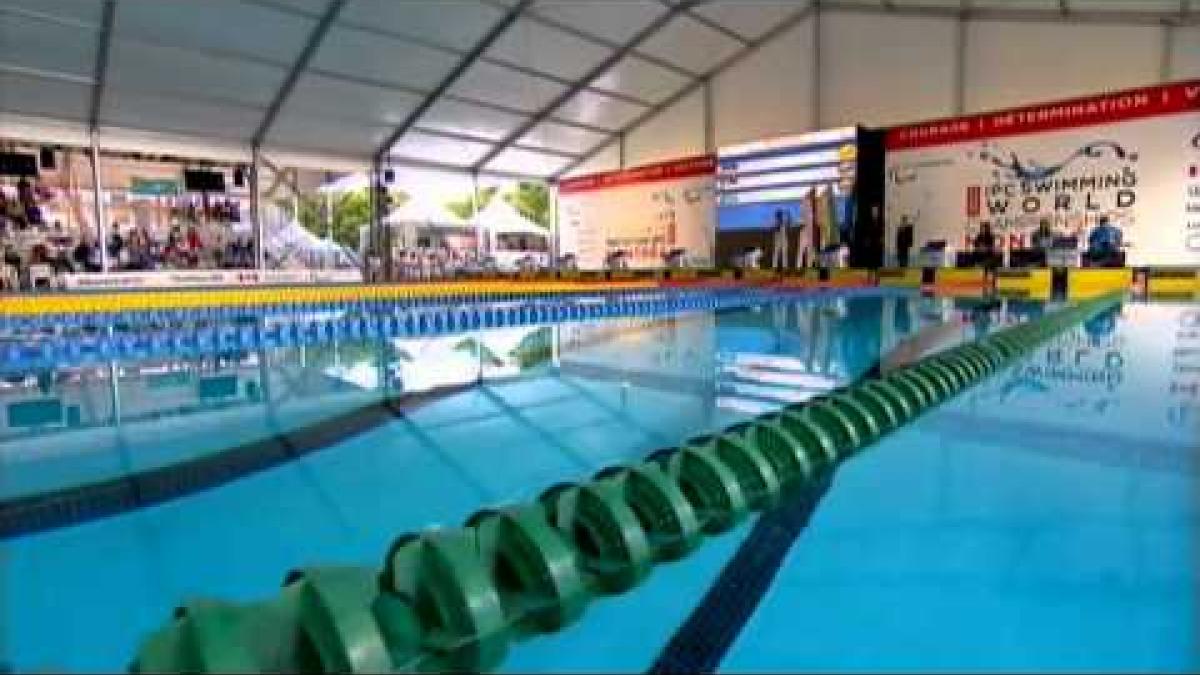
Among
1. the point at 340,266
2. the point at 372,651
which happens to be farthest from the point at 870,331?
the point at 340,266

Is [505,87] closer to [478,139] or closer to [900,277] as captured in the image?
[478,139]

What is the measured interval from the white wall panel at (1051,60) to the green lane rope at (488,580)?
12.3 m

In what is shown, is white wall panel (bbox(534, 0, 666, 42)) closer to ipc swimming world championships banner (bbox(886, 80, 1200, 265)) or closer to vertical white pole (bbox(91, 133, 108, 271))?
ipc swimming world championships banner (bbox(886, 80, 1200, 265))

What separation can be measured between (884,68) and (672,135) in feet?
15.5

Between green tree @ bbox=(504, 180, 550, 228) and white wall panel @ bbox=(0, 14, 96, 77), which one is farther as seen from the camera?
green tree @ bbox=(504, 180, 550, 228)

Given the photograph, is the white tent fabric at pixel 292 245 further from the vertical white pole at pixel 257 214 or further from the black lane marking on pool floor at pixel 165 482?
the black lane marking on pool floor at pixel 165 482

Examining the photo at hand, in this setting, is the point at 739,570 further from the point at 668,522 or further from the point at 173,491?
the point at 173,491

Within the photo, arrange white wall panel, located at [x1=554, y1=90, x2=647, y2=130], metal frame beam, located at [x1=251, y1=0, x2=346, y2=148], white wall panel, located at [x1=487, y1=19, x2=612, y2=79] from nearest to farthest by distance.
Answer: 1. metal frame beam, located at [x1=251, y1=0, x2=346, y2=148]
2. white wall panel, located at [x1=487, y1=19, x2=612, y2=79]
3. white wall panel, located at [x1=554, y1=90, x2=647, y2=130]

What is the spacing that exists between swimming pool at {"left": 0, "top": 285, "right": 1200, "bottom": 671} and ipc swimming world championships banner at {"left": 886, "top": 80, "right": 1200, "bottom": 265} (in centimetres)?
640

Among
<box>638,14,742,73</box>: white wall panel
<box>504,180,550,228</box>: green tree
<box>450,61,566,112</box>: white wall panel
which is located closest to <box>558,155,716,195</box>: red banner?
<box>638,14,742,73</box>: white wall panel

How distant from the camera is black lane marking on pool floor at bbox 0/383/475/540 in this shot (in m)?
2.35

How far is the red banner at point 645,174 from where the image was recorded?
15805 mm

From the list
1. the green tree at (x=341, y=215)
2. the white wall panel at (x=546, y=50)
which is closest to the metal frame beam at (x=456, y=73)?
the white wall panel at (x=546, y=50)

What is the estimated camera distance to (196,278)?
1508 centimetres
